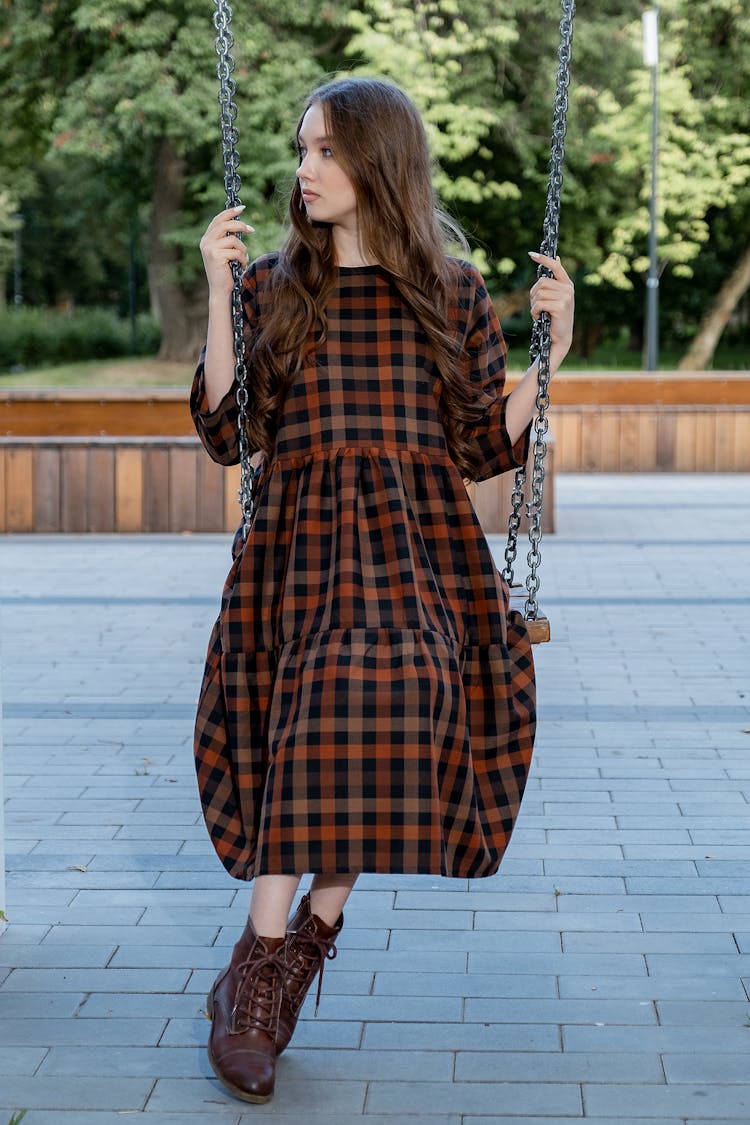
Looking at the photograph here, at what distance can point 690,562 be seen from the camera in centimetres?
987

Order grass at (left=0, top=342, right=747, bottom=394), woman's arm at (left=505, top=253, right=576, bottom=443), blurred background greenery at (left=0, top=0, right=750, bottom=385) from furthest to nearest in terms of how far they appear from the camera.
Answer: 1. grass at (left=0, top=342, right=747, bottom=394)
2. blurred background greenery at (left=0, top=0, right=750, bottom=385)
3. woman's arm at (left=505, top=253, right=576, bottom=443)

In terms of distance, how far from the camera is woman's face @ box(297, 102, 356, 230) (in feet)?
9.52

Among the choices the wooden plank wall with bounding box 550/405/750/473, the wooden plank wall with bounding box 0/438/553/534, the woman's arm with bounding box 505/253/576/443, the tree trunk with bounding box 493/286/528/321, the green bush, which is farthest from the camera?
the green bush

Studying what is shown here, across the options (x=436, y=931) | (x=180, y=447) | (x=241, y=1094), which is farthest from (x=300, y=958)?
(x=180, y=447)

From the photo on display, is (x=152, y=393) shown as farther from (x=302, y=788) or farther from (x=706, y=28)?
(x=706, y=28)

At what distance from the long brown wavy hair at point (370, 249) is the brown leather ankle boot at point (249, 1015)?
892 mm

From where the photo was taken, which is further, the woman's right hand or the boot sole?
the woman's right hand

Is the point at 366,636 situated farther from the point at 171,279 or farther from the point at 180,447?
the point at 171,279

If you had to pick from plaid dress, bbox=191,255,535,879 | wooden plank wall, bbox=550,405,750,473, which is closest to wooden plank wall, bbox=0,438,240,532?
wooden plank wall, bbox=550,405,750,473

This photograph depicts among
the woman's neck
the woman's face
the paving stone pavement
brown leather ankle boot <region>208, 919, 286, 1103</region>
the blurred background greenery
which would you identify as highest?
the blurred background greenery

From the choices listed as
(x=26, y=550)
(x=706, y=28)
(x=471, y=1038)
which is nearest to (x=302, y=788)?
(x=471, y=1038)

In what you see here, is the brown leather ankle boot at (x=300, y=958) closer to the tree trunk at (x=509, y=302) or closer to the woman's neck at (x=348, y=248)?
the woman's neck at (x=348, y=248)

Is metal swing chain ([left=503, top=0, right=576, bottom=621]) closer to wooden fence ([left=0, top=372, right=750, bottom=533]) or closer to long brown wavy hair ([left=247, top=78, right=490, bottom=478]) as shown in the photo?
long brown wavy hair ([left=247, top=78, right=490, bottom=478])

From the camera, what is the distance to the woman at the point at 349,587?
2756 mm
